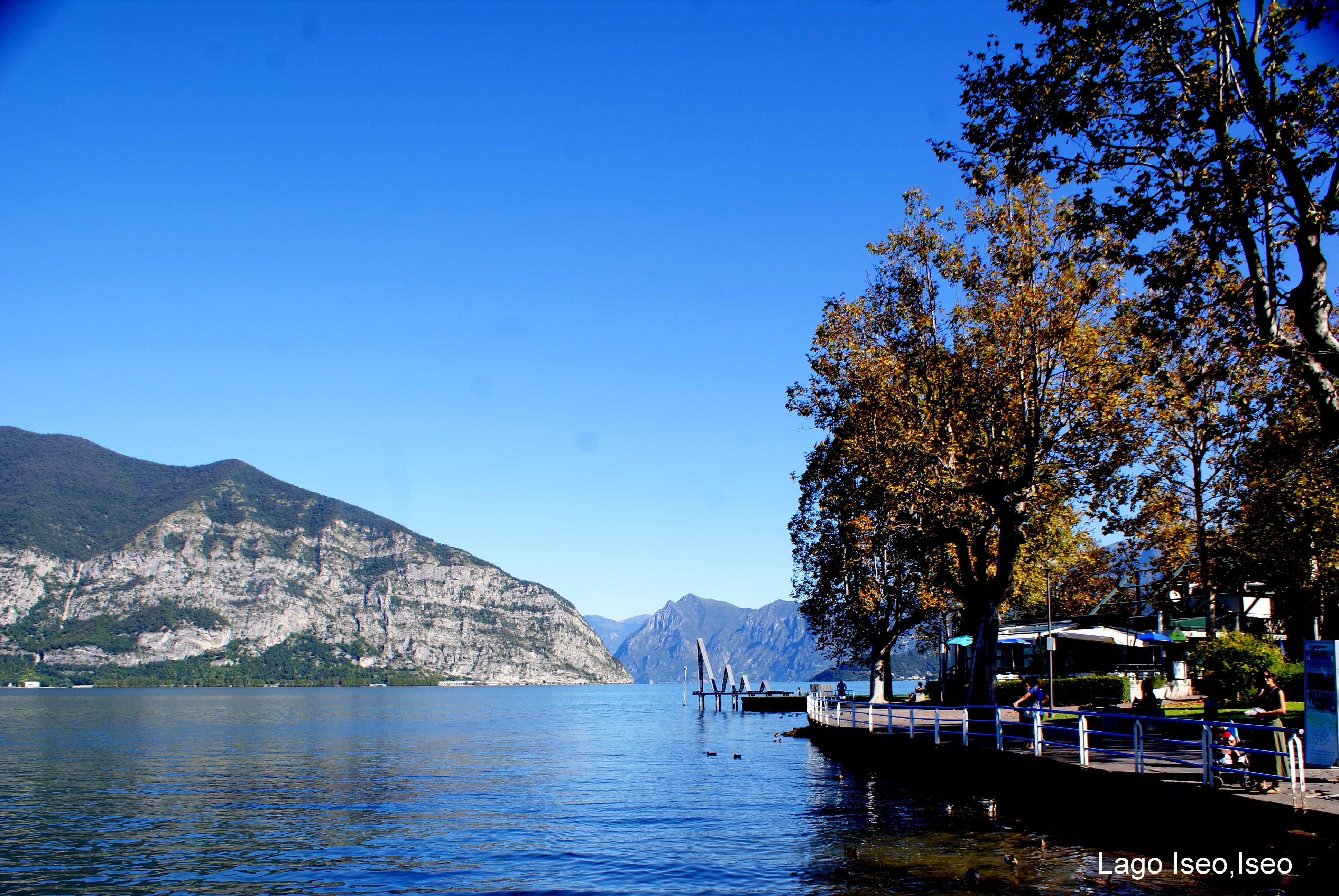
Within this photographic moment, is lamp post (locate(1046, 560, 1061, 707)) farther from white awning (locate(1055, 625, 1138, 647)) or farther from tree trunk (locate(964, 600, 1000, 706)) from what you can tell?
tree trunk (locate(964, 600, 1000, 706))

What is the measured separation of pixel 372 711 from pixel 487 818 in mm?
92820

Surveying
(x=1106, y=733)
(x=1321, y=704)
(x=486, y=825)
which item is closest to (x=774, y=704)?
(x=486, y=825)

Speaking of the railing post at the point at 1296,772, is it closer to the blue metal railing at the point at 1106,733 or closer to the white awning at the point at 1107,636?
the blue metal railing at the point at 1106,733

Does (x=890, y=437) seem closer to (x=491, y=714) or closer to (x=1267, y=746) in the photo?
(x=1267, y=746)

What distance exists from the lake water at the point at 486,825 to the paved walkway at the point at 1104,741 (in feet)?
6.94

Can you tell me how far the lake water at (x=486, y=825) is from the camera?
54.5 feet

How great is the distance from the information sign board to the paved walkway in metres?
0.54

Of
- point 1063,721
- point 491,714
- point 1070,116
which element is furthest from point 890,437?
point 491,714

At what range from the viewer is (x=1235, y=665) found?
95.5 feet

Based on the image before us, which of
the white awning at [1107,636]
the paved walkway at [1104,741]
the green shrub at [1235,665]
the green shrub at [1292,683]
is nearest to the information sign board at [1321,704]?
the paved walkway at [1104,741]

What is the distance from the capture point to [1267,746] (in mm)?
15516

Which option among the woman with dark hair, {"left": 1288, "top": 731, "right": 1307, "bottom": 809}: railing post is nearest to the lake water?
{"left": 1288, "top": 731, "right": 1307, "bottom": 809}: railing post

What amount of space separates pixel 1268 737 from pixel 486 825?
59.4 ft

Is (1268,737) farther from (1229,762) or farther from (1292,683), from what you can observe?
(1292,683)
